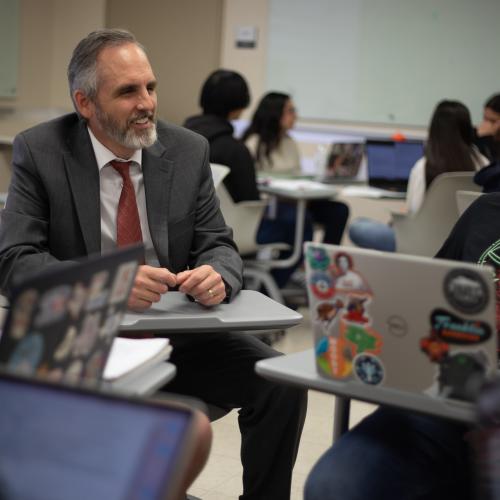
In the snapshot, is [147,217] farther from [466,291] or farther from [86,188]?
[466,291]

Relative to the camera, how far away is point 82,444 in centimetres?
95

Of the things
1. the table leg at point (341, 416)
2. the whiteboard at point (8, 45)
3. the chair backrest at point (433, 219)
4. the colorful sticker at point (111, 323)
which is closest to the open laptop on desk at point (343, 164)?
the chair backrest at point (433, 219)

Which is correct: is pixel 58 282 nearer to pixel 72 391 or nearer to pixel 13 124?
pixel 72 391

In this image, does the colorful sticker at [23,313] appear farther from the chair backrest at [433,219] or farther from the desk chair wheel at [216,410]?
the chair backrest at [433,219]

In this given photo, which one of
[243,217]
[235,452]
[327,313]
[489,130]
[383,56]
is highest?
[383,56]

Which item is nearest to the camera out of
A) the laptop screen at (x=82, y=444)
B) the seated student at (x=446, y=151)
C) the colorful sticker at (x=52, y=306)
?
the laptop screen at (x=82, y=444)

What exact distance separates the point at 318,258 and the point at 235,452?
1.76 metres

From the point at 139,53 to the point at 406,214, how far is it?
8.06 ft

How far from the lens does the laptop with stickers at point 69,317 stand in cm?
102

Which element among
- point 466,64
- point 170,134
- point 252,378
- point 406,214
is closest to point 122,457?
point 252,378

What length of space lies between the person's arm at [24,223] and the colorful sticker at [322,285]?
91cm

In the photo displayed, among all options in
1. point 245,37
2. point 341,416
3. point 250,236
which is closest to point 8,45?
point 245,37

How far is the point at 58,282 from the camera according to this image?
1037mm

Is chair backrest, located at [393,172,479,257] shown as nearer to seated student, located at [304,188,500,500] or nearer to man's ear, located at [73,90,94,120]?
man's ear, located at [73,90,94,120]
